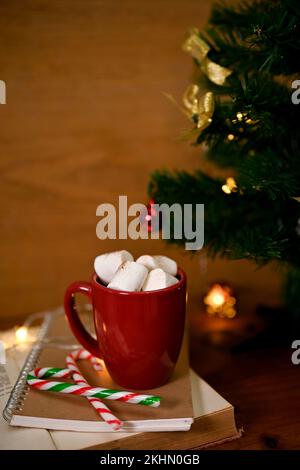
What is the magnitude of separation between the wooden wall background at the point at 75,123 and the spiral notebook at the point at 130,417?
328 millimetres

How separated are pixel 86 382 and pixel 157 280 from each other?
6.1 inches

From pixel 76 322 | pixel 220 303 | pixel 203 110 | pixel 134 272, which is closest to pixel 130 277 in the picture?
pixel 134 272

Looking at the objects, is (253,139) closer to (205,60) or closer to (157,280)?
(205,60)

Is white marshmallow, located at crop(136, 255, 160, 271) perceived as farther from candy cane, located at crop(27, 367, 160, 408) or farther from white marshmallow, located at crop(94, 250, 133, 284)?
candy cane, located at crop(27, 367, 160, 408)

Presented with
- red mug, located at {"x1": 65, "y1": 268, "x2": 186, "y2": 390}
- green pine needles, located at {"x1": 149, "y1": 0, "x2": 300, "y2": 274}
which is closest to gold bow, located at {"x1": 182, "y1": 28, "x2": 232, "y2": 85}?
green pine needles, located at {"x1": 149, "y1": 0, "x2": 300, "y2": 274}

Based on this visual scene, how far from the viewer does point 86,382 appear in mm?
548

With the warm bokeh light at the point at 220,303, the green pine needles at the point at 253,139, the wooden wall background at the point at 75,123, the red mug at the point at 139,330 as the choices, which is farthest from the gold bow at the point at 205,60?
the warm bokeh light at the point at 220,303

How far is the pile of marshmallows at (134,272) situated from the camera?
51 cm

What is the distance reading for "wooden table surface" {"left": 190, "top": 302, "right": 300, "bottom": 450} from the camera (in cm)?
52

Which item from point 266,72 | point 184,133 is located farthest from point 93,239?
point 266,72

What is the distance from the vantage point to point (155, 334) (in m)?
0.51

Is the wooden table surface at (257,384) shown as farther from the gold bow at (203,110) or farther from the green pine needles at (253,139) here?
the gold bow at (203,110)

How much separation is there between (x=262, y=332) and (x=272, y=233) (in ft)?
0.73

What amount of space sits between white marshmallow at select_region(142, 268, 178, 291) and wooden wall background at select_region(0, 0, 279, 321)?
0.35 m
